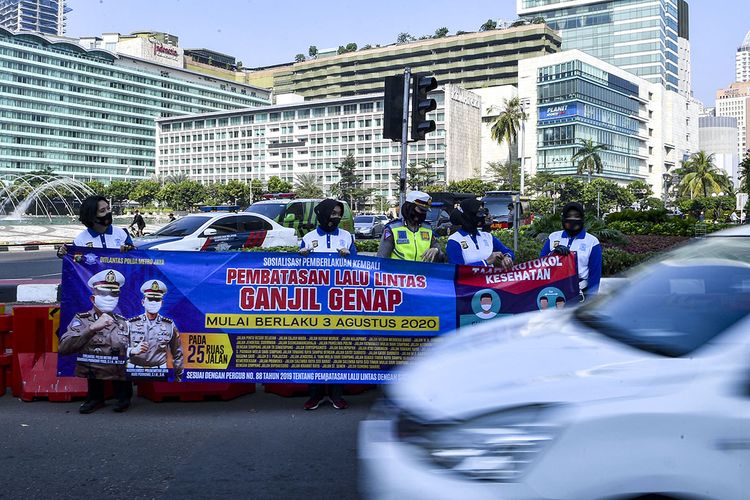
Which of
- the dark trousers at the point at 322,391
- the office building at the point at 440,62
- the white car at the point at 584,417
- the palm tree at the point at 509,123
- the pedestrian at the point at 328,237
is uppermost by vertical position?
the office building at the point at 440,62

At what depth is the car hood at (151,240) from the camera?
42.0 feet

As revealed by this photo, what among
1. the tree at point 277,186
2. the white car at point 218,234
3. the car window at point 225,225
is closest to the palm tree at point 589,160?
the tree at point 277,186

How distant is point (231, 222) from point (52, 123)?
448 feet

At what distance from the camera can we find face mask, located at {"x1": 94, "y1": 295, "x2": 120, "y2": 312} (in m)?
5.86

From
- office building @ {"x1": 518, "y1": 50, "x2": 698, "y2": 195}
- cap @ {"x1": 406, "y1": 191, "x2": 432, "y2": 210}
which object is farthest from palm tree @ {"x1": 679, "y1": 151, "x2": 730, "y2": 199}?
cap @ {"x1": 406, "y1": 191, "x2": 432, "y2": 210}

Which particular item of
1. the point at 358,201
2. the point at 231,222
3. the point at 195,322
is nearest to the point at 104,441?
the point at 195,322

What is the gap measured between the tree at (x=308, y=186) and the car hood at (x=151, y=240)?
104748mm

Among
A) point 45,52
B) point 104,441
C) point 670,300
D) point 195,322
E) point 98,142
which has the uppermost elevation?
point 45,52

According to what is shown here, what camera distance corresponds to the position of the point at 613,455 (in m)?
2.24

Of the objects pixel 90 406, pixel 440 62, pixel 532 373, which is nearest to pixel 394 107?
pixel 90 406

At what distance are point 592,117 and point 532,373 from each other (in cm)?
10936

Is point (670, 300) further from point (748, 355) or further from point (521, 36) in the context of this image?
point (521, 36)

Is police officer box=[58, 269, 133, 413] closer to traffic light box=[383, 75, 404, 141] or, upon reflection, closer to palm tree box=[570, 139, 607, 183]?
traffic light box=[383, 75, 404, 141]

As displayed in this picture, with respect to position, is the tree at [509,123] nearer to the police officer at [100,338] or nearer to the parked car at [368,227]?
the parked car at [368,227]
